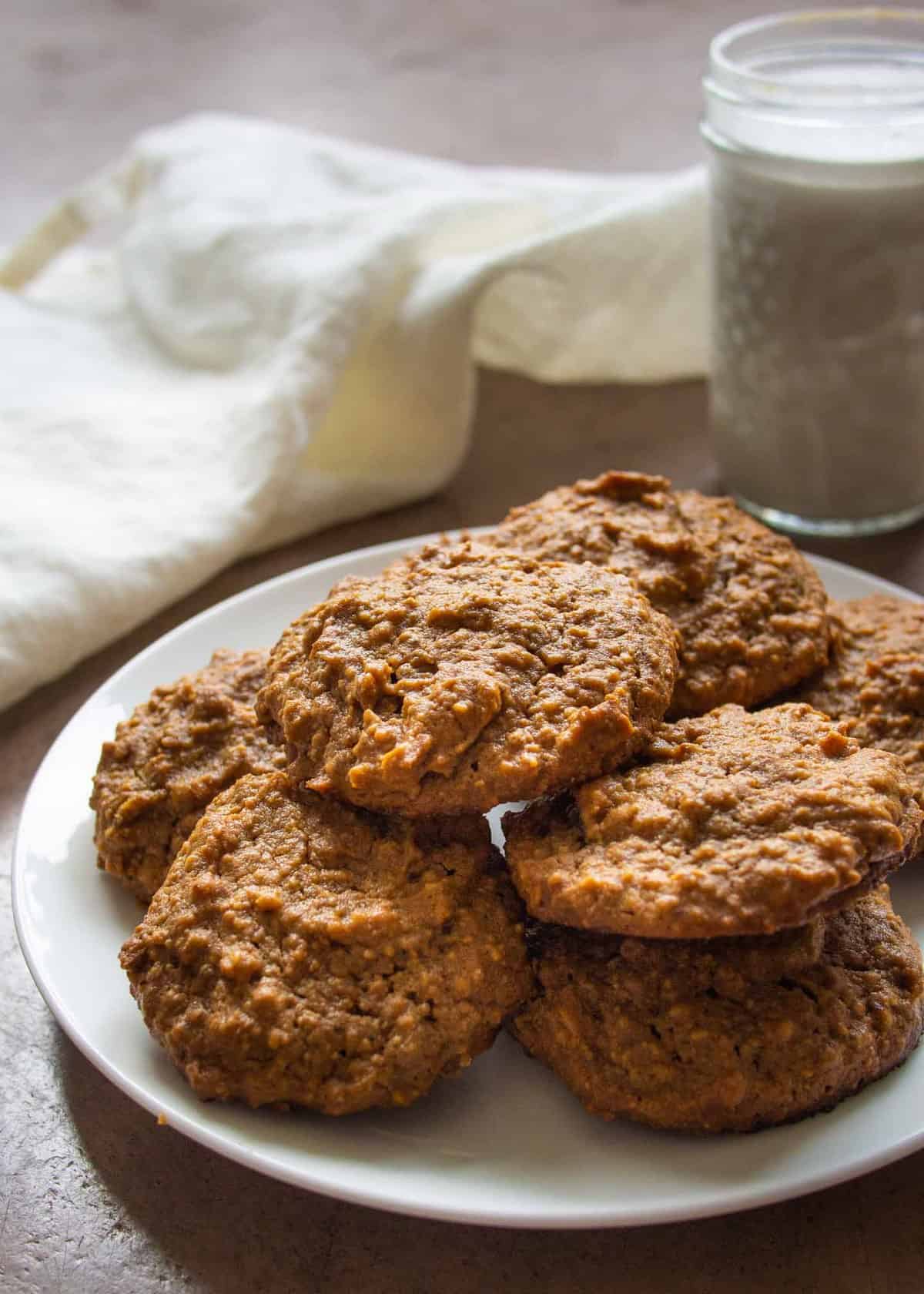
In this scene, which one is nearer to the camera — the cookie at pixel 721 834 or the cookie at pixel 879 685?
the cookie at pixel 721 834

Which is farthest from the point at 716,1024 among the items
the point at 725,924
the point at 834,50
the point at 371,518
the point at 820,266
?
the point at 834,50

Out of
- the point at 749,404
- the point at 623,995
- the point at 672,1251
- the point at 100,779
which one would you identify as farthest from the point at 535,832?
the point at 749,404

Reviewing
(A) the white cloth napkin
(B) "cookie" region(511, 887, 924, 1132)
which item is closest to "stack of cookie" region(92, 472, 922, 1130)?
(B) "cookie" region(511, 887, 924, 1132)

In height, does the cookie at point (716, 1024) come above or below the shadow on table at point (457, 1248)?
above

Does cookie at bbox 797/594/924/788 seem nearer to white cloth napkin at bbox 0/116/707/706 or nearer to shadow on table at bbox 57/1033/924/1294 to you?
shadow on table at bbox 57/1033/924/1294

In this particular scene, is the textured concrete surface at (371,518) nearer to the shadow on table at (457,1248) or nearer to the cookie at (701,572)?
the shadow on table at (457,1248)

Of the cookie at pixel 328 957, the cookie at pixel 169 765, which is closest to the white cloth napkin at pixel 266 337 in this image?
the cookie at pixel 169 765
